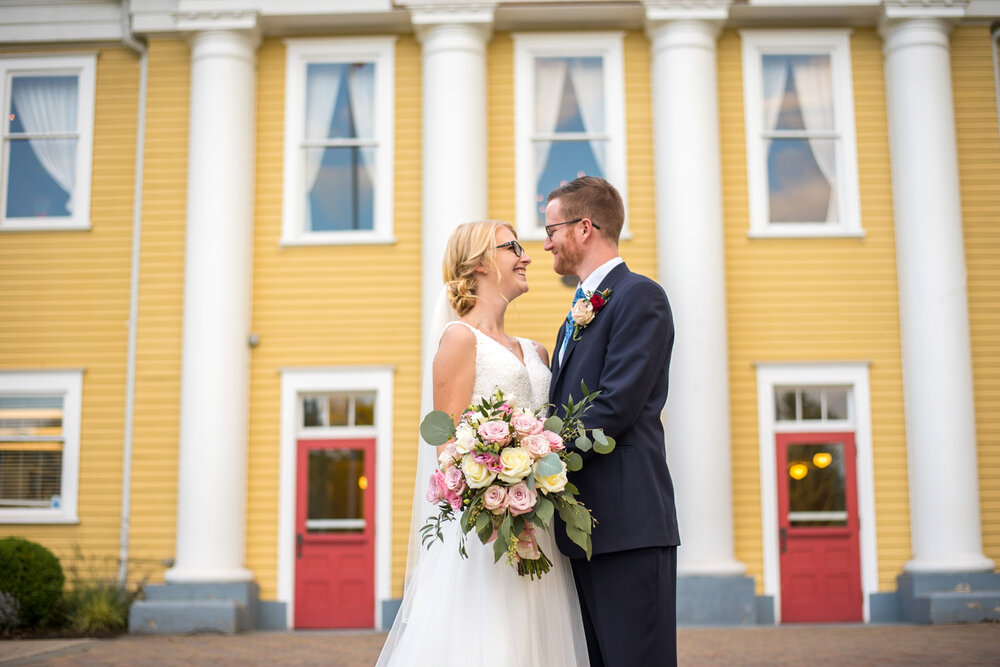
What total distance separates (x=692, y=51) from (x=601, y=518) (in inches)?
385

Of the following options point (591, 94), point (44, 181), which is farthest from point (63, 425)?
point (591, 94)

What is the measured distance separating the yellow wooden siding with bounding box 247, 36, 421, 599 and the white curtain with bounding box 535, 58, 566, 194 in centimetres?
156

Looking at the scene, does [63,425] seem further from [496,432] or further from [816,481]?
[496,432]

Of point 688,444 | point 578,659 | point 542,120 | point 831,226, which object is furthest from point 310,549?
point 578,659

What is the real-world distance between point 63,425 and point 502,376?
10.2 m

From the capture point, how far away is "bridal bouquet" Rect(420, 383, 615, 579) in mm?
3858

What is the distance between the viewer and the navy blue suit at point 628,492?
4.01 m

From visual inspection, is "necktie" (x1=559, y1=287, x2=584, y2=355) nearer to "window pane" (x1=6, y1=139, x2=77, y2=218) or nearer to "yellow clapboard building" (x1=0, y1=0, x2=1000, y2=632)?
"yellow clapboard building" (x1=0, y1=0, x2=1000, y2=632)

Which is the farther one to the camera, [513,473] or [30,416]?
[30,416]

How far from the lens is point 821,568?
12469 millimetres

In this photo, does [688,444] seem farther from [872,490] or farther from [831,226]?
[831,226]

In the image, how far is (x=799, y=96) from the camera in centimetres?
1343

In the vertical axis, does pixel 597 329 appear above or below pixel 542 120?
below

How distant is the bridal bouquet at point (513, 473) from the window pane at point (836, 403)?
9.53 m
